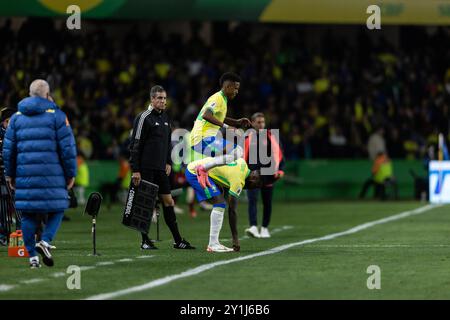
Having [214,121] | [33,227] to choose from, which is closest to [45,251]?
[33,227]

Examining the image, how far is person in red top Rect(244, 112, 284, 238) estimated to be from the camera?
2052cm

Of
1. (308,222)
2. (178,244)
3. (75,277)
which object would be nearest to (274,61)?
(308,222)

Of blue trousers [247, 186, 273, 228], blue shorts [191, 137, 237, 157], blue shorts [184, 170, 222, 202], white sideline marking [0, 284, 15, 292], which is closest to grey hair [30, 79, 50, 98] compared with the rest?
white sideline marking [0, 284, 15, 292]

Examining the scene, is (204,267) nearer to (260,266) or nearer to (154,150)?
(260,266)

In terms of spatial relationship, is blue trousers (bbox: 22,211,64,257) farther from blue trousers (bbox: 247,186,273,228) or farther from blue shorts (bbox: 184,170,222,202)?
blue trousers (bbox: 247,186,273,228)

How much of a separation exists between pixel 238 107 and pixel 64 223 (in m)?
14.0

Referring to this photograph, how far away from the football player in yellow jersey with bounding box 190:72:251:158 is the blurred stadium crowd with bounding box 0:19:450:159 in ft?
58.3

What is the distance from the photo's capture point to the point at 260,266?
14.4 meters

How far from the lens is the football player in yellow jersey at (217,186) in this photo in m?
16.7

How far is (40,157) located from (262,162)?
7.12 m

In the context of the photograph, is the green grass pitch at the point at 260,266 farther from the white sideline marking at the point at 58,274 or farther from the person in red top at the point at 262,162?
the person in red top at the point at 262,162

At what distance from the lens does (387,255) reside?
16.1 meters
